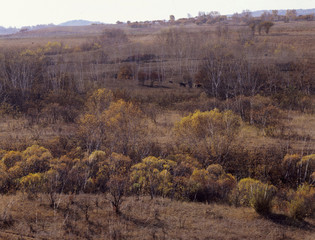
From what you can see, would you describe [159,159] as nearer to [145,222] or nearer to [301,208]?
[145,222]

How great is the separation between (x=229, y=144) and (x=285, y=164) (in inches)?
118

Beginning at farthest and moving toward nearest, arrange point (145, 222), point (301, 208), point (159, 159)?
point (159, 159), point (301, 208), point (145, 222)

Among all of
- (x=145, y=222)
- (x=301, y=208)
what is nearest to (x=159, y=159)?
(x=145, y=222)

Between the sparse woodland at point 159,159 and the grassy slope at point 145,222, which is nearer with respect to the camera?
the grassy slope at point 145,222

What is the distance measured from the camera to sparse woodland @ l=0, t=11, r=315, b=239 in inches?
378

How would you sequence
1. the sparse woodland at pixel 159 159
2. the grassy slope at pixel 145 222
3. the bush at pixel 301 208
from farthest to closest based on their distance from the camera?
the bush at pixel 301 208
the sparse woodland at pixel 159 159
the grassy slope at pixel 145 222

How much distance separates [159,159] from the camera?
15.2 m

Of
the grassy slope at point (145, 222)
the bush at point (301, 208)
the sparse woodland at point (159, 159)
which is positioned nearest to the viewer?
the grassy slope at point (145, 222)

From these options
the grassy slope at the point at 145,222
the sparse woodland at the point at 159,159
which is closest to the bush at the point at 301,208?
the sparse woodland at the point at 159,159

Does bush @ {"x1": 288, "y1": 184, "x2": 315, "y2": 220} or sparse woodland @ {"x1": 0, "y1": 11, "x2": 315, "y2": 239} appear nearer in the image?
sparse woodland @ {"x1": 0, "y1": 11, "x2": 315, "y2": 239}

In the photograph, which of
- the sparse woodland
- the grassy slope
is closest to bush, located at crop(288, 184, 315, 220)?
the sparse woodland

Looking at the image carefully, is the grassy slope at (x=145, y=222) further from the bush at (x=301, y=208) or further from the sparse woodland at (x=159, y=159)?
the bush at (x=301, y=208)

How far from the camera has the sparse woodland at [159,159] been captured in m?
9.59

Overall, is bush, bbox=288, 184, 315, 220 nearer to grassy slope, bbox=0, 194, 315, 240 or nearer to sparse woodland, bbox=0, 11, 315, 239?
sparse woodland, bbox=0, 11, 315, 239
